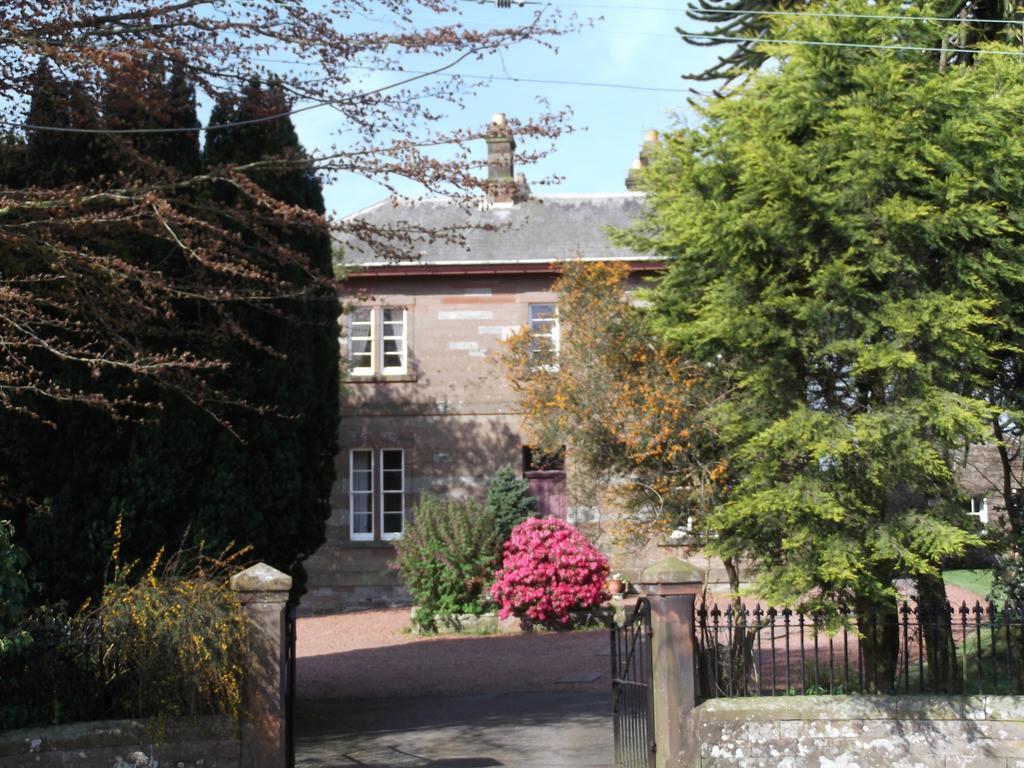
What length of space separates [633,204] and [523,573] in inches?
378

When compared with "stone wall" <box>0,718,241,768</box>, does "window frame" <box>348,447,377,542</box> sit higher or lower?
higher

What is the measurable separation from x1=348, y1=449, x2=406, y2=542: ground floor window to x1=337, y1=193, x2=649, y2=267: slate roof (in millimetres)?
4008

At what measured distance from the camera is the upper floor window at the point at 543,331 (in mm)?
19562

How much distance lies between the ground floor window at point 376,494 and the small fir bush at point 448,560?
3.30 m

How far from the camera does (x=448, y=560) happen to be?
20.1 m

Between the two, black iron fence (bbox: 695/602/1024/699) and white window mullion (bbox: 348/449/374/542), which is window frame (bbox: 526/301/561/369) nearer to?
white window mullion (bbox: 348/449/374/542)

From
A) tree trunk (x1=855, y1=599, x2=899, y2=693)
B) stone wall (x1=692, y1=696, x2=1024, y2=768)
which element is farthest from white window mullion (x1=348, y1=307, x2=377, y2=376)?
stone wall (x1=692, y1=696, x2=1024, y2=768)

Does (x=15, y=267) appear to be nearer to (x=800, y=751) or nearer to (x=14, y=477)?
(x=14, y=477)

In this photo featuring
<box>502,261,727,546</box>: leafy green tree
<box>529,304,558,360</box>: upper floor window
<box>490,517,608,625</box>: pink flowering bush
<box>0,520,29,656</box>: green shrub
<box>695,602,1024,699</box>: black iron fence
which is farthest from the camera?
<box>529,304,558,360</box>: upper floor window

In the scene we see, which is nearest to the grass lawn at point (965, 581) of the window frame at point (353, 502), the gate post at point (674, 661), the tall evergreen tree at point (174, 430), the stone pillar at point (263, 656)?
the window frame at point (353, 502)

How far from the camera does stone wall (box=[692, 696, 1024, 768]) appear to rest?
8.91 meters

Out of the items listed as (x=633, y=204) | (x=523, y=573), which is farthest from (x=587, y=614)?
(x=633, y=204)

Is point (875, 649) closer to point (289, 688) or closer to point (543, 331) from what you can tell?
point (289, 688)

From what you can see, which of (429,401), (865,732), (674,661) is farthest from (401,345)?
(865,732)
